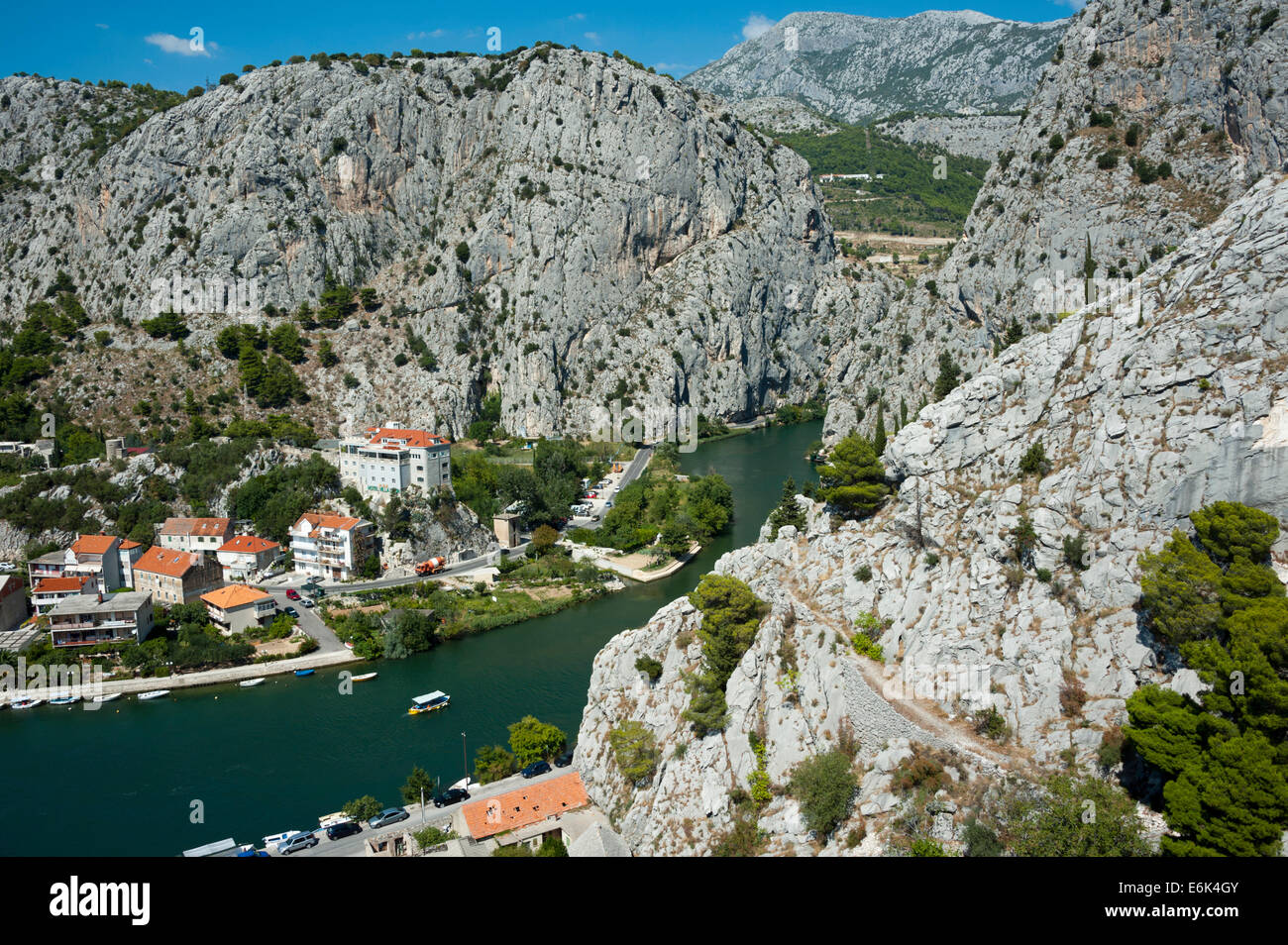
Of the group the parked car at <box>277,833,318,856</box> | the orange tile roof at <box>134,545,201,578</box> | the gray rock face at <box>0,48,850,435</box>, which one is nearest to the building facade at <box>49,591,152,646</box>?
the orange tile roof at <box>134,545,201,578</box>

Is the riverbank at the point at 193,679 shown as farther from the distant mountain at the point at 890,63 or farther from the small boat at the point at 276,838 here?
the distant mountain at the point at 890,63

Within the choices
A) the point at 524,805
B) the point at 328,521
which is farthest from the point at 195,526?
the point at 524,805

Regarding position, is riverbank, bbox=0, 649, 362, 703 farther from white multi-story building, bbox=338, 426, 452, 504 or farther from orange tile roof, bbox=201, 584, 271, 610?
white multi-story building, bbox=338, 426, 452, 504

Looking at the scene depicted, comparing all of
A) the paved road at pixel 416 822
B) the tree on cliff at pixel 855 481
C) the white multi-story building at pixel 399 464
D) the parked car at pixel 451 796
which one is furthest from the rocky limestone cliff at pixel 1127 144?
the parked car at pixel 451 796

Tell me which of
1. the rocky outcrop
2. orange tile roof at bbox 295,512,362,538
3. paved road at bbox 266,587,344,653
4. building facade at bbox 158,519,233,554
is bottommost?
paved road at bbox 266,587,344,653
